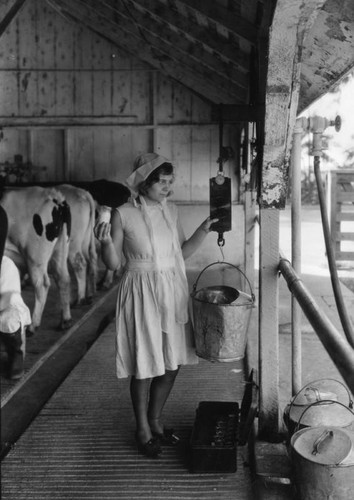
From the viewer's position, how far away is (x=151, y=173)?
3.16m

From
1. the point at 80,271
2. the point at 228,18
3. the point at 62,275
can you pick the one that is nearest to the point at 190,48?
the point at 228,18

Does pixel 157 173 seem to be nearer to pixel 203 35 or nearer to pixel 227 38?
pixel 227 38

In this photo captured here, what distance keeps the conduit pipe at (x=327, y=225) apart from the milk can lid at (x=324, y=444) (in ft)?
2.31

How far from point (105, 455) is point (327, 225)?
1800mm

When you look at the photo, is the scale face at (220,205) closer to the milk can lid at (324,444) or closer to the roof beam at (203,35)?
the milk can lid at (324,444)

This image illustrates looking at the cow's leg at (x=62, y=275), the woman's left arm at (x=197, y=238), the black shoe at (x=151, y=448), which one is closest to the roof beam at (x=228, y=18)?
the woman's left arm at (x=197, y=238)

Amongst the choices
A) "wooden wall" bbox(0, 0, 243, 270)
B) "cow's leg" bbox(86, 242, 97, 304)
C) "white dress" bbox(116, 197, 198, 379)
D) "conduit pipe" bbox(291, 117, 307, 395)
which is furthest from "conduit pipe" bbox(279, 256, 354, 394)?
"wooden wall" bbox(0, 0, 243, 270)

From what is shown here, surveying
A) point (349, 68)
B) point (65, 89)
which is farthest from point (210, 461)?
point (65, 89)

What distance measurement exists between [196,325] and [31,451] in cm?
123

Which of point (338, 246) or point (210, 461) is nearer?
point (210, 461)

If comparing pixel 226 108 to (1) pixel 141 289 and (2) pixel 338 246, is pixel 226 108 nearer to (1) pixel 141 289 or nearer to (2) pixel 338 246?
(1) pixel 141 289

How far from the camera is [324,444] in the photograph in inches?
104

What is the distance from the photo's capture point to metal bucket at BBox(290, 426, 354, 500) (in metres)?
2.51

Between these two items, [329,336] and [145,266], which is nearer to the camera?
[329,336]
